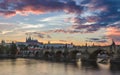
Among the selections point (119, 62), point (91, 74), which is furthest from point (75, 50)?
point (91, 74)

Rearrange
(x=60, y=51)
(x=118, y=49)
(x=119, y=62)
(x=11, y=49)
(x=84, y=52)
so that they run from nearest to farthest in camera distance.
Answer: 1. (x=119, y=62)
2. (x=118, y=49)
3. (x=84, y=52)
4. (x=60, y=51)
5. (x=11, y=49)

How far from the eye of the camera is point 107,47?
2921 inches

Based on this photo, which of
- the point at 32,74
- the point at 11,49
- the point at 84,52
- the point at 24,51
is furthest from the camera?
the point at 24,51

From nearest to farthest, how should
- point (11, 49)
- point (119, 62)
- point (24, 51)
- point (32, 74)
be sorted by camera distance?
1. point (32, 74)
2. point (119, 62)
3. point (11, 49)
4. point (24, 51)

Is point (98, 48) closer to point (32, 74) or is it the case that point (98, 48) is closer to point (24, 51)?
point (32, 74)

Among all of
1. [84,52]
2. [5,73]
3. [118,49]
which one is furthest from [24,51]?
[5,73]

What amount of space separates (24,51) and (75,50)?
6507 cm

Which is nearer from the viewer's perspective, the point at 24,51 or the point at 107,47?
the point at 107,47

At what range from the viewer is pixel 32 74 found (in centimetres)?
4278

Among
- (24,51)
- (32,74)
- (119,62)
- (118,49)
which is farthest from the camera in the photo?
(24,51)

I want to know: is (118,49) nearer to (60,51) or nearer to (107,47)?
(107,47)

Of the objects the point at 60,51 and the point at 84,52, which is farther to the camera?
the point at 60,51

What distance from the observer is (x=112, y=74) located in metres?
44.1

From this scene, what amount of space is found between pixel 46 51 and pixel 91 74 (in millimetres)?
73010
